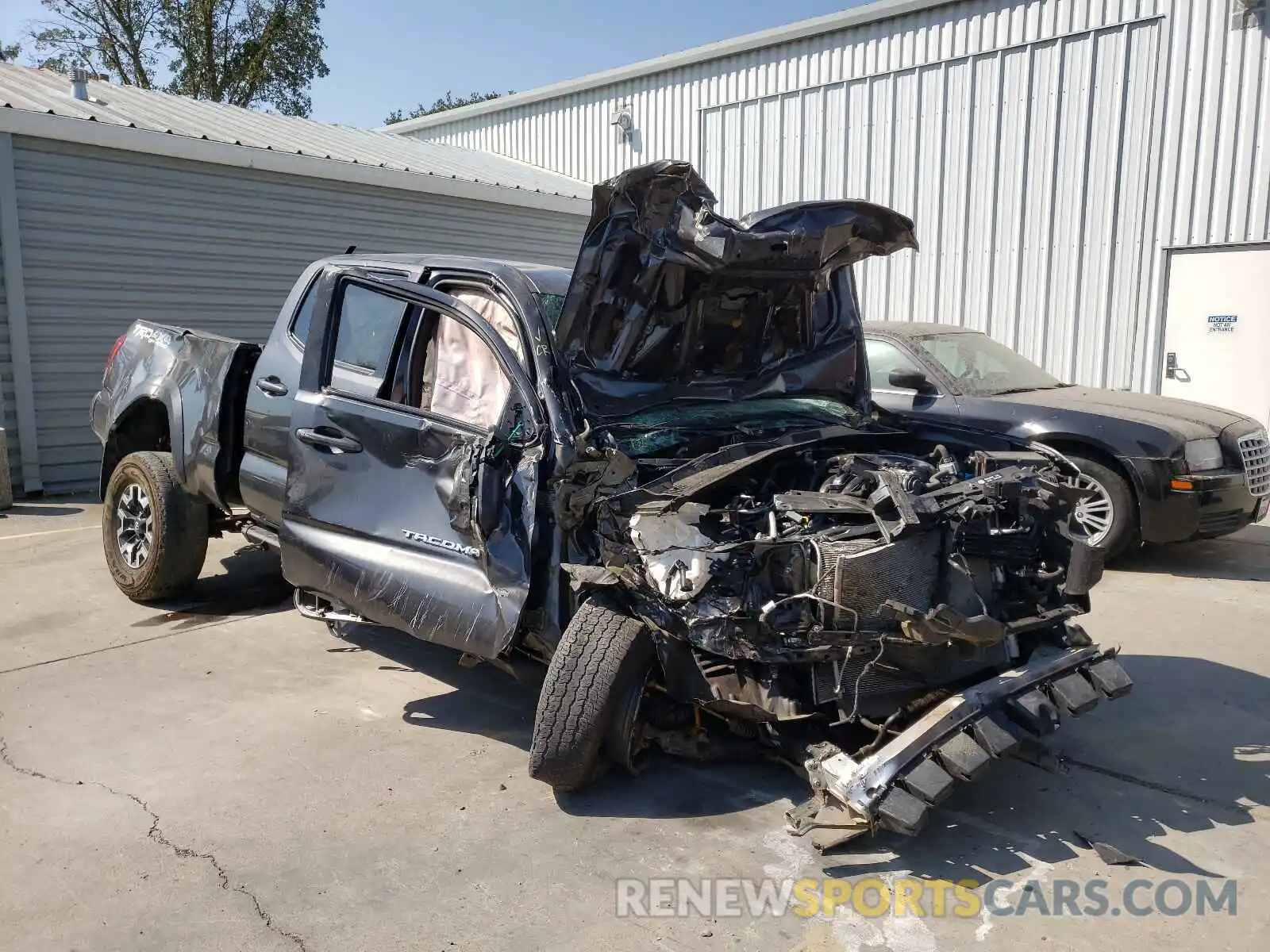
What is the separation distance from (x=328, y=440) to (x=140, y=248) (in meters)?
6.94

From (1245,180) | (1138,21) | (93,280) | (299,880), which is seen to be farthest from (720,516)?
(1138,21)

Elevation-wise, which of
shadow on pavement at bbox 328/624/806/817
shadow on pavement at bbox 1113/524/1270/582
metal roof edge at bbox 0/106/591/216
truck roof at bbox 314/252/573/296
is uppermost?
metal roof edge at bbox 0/106/591/216

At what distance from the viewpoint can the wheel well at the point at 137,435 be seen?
6.26 m

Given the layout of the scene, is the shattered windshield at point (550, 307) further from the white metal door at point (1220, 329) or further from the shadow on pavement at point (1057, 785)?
the white metal door at point (1220, 329)

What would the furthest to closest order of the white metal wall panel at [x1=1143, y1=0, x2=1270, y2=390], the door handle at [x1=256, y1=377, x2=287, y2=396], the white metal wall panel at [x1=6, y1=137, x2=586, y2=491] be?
1. the white metal wall panel at [x1=1143, y1=0, x2=1270, y2=390]
2. the white metal wall panel at [x1=6, y1=137, x2=586, y2=491]
3. the door handle at [x1=256, y1=377, x2=287, y2=396]

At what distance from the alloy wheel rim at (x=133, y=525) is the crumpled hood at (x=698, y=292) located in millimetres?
3331

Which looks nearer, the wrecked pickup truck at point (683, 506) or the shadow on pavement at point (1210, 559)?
the wrecked pickup truck at point (683, 506)

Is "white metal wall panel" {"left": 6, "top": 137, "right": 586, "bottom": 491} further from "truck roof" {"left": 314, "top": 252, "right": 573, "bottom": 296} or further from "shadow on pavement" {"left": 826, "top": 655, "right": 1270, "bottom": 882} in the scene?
"shadow on pavement" {"left": 826, "top": 655, "right": 1270, "bottom": 882}

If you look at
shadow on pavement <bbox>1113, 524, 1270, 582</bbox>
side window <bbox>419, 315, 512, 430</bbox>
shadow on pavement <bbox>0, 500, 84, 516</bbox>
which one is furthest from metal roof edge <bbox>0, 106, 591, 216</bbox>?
shadow on pavement <bbox>1113, 524, 1270, 582</bbox>

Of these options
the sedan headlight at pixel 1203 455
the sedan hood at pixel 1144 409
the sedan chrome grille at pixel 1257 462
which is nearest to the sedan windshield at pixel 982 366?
the sedan hood at pixel 1144 409

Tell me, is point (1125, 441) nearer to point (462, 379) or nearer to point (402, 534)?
point (462, 379)

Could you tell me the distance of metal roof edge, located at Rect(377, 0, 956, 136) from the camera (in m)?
12.5

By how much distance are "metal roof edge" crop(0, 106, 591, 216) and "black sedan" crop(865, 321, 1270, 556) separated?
7.03 m

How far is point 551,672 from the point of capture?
3.59 metres
